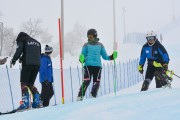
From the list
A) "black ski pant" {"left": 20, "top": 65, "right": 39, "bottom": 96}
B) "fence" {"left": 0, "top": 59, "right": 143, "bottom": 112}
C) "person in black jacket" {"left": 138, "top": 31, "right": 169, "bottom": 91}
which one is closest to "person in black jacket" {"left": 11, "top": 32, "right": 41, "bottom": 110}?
"black ski pant" {"left": 20, "top": 65, "right": 39, "bottom": 96}

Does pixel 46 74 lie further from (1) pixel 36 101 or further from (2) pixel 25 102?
(2) pixel 25 102

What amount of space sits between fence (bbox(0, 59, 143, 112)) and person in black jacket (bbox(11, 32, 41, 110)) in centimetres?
227

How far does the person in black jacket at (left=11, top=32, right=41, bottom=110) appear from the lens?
7.60m

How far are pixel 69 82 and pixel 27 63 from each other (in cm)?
625

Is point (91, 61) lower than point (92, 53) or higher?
lower

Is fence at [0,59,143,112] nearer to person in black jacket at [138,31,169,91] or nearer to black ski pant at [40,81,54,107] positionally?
person in black jacket at [138,31,169,91]

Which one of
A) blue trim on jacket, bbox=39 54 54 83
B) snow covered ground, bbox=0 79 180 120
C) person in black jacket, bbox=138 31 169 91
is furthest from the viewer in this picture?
person in black jacket, bbox=138 31 169 91

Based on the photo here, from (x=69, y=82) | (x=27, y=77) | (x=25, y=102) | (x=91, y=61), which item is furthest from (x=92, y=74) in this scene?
(x=69, y=82)

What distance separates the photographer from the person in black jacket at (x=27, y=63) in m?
7.60

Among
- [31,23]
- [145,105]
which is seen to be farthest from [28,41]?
[31,23]

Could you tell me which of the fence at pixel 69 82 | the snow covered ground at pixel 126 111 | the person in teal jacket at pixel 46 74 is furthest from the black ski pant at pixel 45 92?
the snow covered ground at pixel 126 111

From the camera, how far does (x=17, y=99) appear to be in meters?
11.6

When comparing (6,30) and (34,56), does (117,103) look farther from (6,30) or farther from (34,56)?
(6,30)

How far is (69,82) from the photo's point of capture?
45.6 ft
